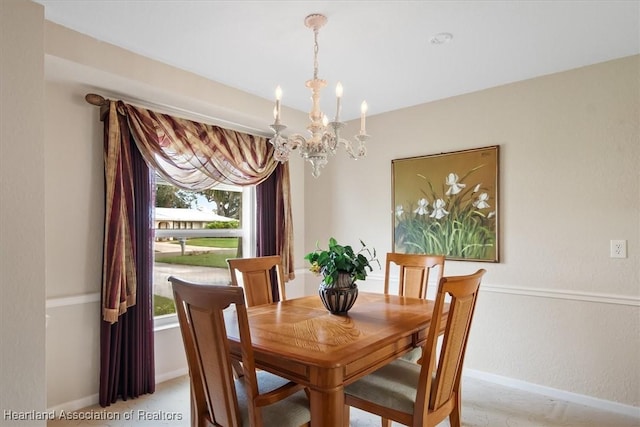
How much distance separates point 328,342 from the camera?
5.14ft

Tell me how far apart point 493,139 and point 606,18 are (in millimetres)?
1116

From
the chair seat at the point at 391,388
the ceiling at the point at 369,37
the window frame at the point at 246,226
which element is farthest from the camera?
the window frame at the point at 246,226

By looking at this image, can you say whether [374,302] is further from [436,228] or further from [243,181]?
[243,181]

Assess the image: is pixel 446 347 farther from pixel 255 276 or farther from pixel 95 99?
pixel 95 99

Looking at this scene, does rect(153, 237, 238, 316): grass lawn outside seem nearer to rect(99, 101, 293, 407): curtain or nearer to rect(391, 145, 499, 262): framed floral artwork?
rect(99, 101, 293, 407): curtain

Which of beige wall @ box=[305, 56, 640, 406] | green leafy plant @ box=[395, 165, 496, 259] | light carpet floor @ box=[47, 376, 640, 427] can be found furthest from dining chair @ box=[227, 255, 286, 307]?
beige wall @ box=[305, 56, 640, 406]

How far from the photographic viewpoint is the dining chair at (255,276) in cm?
246

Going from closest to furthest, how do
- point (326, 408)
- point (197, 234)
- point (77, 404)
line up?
point (326, 408) → point (77, 404) → point (197, 234)

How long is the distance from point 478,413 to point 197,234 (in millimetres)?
2597

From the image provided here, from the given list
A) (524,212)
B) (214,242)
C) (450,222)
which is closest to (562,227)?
(524,212)

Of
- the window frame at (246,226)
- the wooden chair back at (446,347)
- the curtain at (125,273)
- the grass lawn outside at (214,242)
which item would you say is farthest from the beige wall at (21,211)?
the wooden chair back at (446,347)

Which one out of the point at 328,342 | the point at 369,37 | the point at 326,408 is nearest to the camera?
the point at 326,408

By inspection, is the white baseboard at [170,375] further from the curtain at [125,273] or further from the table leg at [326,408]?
the table leg at [326,408]

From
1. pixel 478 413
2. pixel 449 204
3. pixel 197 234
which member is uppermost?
pixel 449 204
